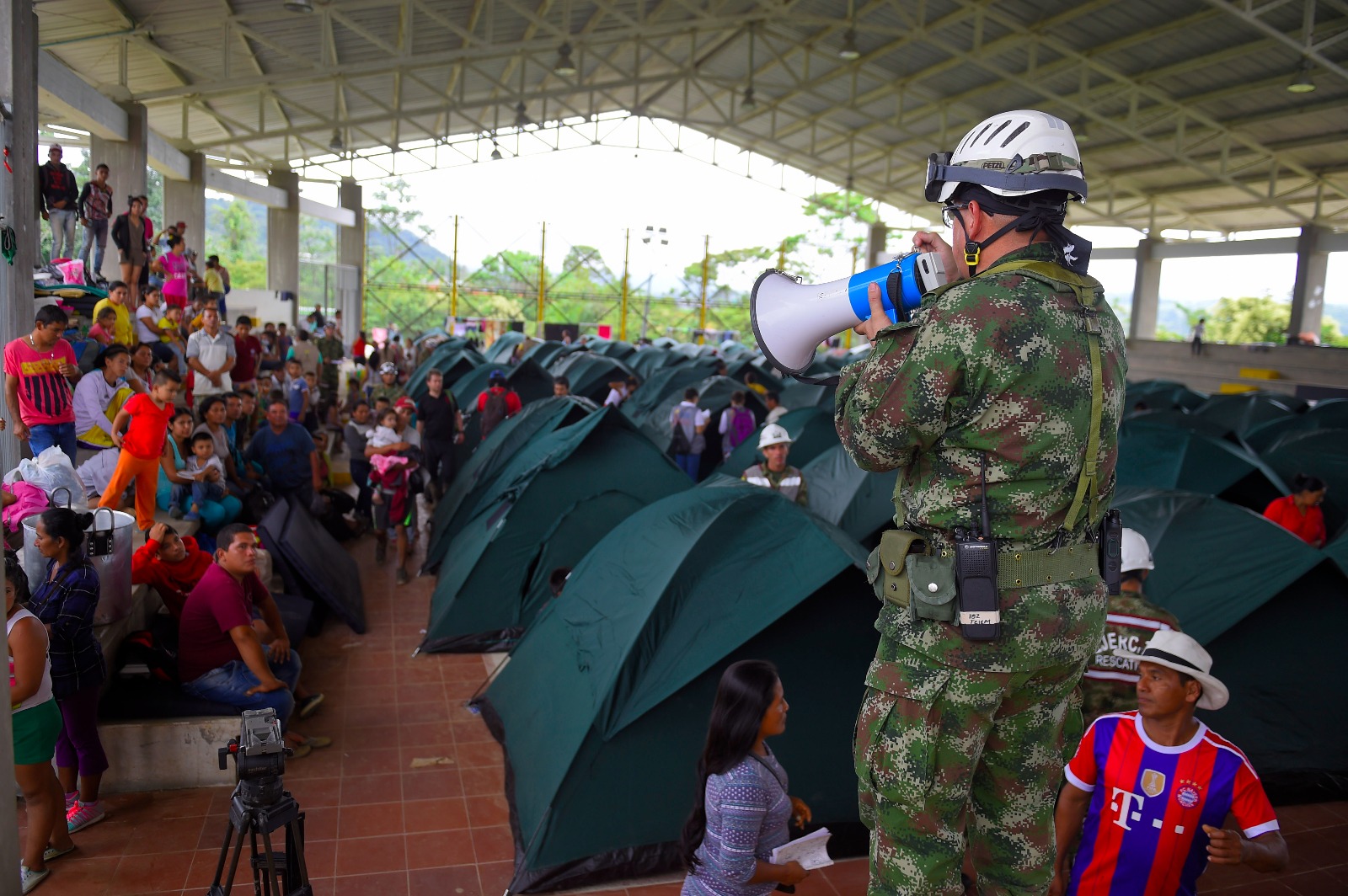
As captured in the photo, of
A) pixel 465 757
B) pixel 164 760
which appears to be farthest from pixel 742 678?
pixel 164 760

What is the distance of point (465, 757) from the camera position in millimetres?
4812

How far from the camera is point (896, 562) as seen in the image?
1.88m

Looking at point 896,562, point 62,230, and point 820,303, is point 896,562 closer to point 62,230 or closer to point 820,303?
point 820,303

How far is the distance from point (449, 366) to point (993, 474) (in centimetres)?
1591

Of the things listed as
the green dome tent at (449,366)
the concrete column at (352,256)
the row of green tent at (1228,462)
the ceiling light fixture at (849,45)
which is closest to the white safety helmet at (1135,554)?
the row of green tent at (1228,462)

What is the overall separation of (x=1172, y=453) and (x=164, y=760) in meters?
7.78

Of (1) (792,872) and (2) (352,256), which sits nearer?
(1) (792,872)

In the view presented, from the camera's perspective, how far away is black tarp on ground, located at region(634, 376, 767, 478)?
11484 mm

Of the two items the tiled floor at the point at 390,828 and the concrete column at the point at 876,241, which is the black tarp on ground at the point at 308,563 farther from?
the concrete column at the point at 876,241

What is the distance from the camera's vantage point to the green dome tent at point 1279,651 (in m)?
4.72

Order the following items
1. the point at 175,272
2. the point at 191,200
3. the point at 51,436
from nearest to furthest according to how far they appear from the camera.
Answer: the point at 51,436, the point at 175,272, the point at 191,200

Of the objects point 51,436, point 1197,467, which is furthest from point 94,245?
point 1197,467

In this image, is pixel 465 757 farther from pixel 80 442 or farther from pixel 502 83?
pixel 502 83

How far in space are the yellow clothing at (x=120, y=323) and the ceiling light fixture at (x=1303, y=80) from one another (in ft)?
48.6
